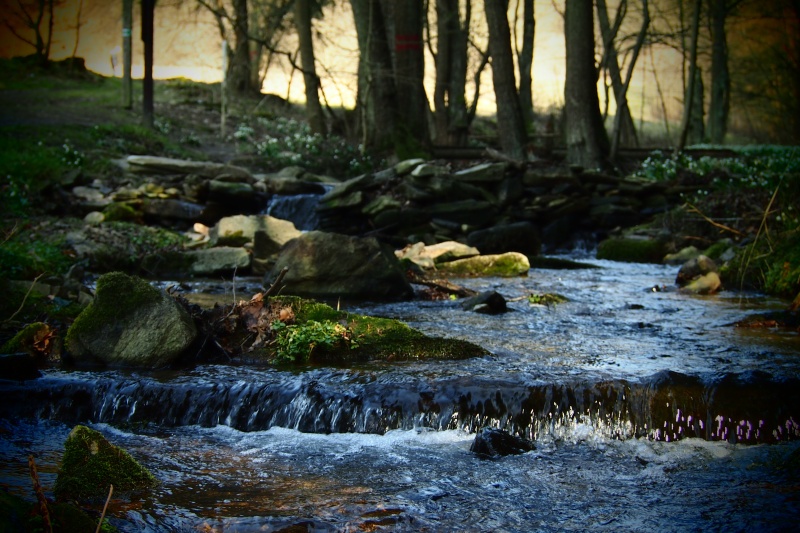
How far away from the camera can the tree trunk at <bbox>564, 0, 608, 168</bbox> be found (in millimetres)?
16922

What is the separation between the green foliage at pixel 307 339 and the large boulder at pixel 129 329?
0.68 metres

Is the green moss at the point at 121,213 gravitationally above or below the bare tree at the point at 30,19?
below

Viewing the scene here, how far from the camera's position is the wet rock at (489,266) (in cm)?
1125

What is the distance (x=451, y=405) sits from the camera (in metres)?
4.55

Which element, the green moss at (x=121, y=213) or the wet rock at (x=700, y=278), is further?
the green moss at (x=121, y=213)

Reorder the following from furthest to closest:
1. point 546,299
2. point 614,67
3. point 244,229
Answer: point 614,67 < point 244,229 < point 546,299

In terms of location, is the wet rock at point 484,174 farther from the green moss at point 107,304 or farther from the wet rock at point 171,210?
the green moss at point 107,304

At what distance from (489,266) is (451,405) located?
275 inches

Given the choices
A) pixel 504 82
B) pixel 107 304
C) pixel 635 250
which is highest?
pixel 504 82

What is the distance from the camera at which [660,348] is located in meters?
6.05

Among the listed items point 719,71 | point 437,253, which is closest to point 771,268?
point 437,253

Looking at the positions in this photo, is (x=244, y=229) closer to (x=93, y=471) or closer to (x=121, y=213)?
(x=121, y=213)

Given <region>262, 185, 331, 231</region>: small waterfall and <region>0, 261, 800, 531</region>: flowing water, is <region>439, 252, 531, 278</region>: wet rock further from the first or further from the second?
<region>0, 261, 800, 531</region>: flowing water

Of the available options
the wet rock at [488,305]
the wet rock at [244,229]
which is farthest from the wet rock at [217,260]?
the wet rock at [488,305]
